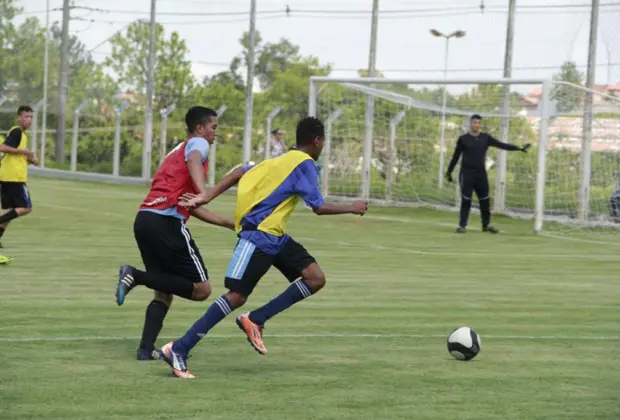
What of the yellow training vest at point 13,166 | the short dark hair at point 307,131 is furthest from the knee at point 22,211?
the short dark hair at point 307,131

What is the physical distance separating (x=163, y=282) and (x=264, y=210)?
0.95 meters

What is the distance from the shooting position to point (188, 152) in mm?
9266

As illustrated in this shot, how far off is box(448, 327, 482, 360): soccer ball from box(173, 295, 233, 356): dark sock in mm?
1789

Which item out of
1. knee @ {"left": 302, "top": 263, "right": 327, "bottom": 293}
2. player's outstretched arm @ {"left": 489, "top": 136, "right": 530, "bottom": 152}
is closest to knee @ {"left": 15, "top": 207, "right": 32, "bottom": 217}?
player's outstretched arm @ {"left": 489, "top": 136, "right": 530, "bottom": 152}

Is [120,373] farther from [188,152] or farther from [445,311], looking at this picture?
[445,311]

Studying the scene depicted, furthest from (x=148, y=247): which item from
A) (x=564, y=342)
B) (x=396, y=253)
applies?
(x=396, y=253)

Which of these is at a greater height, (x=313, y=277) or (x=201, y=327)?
(x=313, y=277)

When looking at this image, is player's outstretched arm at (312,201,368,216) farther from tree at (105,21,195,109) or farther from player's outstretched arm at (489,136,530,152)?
tree at (105,21,195,109)

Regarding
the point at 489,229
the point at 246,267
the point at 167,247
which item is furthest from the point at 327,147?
the point at 246,267

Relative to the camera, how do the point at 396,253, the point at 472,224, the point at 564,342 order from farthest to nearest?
1. the point at 472,224
2. the point at 396,253
3. the point at 564,342

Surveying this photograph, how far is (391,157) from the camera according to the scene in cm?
3338

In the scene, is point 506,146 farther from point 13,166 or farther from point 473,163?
point 13,166

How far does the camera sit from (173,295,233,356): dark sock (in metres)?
8.64

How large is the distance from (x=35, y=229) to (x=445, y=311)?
1188 cm
